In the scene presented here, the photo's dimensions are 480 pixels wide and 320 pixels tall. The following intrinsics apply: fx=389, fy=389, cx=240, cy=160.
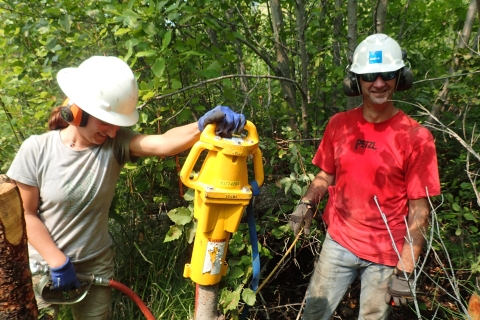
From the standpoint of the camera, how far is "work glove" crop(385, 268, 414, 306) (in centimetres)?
197

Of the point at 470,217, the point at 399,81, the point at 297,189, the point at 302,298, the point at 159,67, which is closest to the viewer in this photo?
the point at 159,67

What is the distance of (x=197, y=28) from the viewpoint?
2805mm

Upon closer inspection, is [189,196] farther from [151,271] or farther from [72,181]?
[151,271]

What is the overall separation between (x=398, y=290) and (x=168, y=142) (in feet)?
4.51

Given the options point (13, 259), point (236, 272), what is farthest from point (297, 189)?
point (13, 259)

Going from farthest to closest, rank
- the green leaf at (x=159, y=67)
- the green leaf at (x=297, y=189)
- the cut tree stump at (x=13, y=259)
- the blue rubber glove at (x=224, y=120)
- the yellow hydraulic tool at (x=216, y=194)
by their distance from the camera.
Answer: the green leaf at (x=297, y=189) → the green leaf at (x=159, y=67) → the blue rubber glove at (x=224, y=120) → the yellow hydraulic tool at (x=216, y=194) → the cut tree stump at (x=13, y=259)

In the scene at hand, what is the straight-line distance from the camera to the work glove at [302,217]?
2258mm

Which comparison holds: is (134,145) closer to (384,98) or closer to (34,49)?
(384,98)

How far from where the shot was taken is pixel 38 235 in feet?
5.93

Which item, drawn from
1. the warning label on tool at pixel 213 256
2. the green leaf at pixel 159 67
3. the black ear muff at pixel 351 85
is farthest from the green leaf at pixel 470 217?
the green leaf at pixel 159 67

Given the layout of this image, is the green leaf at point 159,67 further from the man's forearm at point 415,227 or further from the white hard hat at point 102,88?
the man's forearm at point 415,227

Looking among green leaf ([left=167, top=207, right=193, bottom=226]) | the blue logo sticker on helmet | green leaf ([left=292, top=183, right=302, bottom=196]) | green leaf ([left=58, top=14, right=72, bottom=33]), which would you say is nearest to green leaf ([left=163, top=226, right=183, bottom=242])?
green leaf ([left=167, top=207, right=193, bottom=226])

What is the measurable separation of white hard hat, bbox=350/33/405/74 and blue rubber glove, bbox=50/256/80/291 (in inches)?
70.4

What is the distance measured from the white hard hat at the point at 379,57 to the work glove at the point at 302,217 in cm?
81
